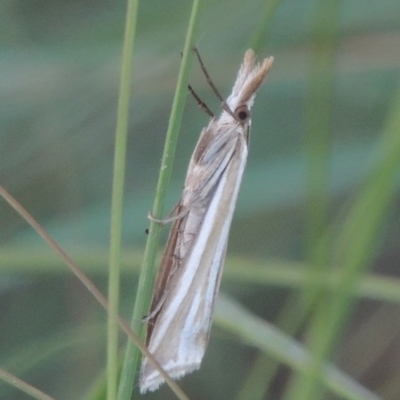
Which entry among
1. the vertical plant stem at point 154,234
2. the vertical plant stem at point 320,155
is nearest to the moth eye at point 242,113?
the vertical plant stem at point 320,155

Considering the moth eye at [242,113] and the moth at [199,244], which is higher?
the moth eye at [242,113]

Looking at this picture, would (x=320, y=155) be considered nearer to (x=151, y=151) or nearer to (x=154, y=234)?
(x=154, y=234)

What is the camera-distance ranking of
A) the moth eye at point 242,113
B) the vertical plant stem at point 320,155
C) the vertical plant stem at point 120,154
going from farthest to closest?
the moth eye at point 242,113 → the vertical plant stem at point 320,155 → the vertical plant stem at point 120,154

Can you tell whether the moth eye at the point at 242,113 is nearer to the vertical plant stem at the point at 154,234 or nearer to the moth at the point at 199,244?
the moth at the point at 199,244

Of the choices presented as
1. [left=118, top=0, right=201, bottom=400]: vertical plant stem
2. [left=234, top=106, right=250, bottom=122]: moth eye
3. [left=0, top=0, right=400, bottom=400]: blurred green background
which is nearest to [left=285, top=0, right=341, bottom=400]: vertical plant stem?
[left=234, top=106, right=250, bottom=122]: moth eye

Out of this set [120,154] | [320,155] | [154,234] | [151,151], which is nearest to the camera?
[120,154]

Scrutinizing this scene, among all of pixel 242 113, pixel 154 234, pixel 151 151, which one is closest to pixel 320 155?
pixel 242 113
